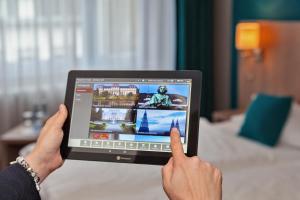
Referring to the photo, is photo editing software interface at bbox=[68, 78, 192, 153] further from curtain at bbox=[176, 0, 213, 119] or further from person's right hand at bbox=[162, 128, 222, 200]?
curtain at bbox=[176, 0, 213, 119]

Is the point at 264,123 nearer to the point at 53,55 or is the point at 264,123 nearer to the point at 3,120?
the point at 53,55

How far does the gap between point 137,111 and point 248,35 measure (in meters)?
2.32

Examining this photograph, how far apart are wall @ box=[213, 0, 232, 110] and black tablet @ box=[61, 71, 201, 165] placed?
8.46 feet

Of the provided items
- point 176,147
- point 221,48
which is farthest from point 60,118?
point 221,48

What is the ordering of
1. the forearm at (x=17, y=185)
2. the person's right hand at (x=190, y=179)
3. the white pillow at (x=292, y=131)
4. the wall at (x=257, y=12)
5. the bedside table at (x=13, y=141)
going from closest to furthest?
the person's right hand at (x=190, y=179)
the forearm at (x=17, y=185)
the white pillow at (x=292, y=131)
the bedside table at (x=13, y=141)
the wall at (x=257, y=12)

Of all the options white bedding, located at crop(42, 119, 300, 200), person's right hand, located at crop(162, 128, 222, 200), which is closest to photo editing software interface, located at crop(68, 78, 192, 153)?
person's right hand, located at crop(162, 128, 222, 200)

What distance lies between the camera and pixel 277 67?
3.21 m

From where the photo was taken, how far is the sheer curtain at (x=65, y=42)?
3.31m

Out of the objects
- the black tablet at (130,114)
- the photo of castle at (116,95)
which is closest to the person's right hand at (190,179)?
the black tablet at (130,114)

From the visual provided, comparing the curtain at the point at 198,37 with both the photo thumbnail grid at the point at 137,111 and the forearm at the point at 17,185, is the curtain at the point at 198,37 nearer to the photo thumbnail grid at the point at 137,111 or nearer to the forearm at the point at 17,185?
the photo thumbnail grid at the point at 137,111

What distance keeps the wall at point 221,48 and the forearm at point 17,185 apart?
2.71 m

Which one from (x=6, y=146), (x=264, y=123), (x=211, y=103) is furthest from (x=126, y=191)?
(x=211, y=103)

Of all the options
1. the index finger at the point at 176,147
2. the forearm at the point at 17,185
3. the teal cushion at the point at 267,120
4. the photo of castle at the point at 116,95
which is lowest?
the teal cushion at the point at 267,120

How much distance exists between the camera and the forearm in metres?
1.05
